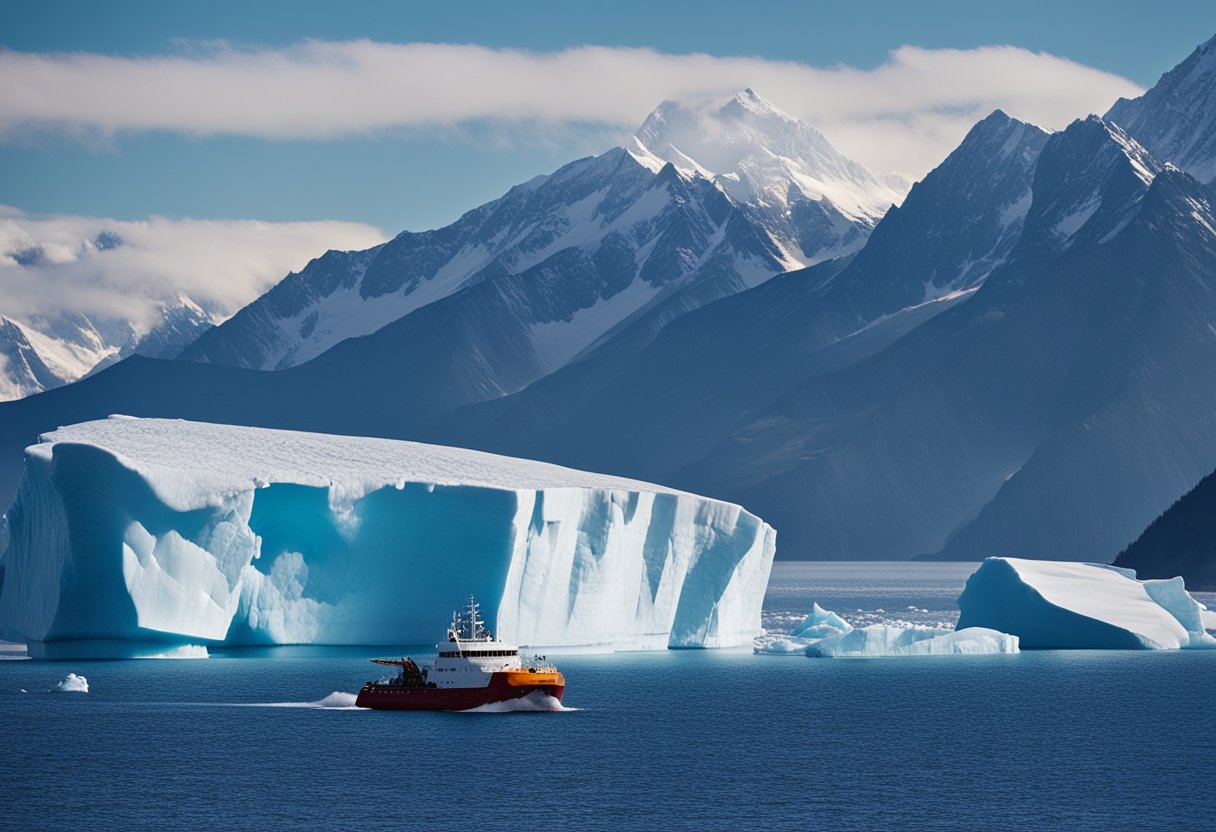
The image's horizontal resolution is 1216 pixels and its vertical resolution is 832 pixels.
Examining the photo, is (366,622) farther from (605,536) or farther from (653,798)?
(653,798)

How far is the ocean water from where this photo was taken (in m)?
41.1

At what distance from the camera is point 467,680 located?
56125 mm

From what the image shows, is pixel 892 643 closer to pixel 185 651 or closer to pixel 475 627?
pixel 475 627

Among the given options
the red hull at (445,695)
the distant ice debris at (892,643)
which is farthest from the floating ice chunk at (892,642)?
the red hull at (445,695)

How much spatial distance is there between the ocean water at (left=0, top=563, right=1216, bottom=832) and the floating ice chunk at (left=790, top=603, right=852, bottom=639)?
947 centimetres

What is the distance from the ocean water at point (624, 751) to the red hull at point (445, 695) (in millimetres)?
573

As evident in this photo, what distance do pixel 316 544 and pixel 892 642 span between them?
24.0m

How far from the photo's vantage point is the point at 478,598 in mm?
64812

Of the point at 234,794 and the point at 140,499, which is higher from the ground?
the point at 140,499

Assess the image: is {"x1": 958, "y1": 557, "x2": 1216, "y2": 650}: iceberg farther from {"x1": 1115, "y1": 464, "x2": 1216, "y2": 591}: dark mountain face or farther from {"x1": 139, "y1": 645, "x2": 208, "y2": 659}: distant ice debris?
{"x1": 1115, "y1": 464, "x2": 1216, "y2": 591}: dark mountain face

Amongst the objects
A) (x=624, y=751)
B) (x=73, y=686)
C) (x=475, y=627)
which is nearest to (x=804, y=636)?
(x=475, y=627)

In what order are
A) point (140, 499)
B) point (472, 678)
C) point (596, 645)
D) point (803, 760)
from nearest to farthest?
point (803, 760), point (472, 678), point (140, 499), point (596, 645)

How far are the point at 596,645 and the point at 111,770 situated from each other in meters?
28.4

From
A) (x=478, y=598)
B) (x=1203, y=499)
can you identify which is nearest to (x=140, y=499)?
(x=478, y=598)
